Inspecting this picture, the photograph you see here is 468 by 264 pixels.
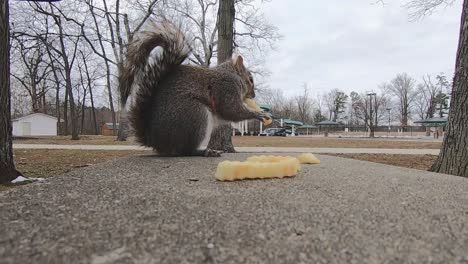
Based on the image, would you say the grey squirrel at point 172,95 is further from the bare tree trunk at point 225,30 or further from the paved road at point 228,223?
the bare tree trunk at point 225,30

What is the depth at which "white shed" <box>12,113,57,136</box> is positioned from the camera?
24781 mm

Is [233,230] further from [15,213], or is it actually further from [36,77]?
[36,77]

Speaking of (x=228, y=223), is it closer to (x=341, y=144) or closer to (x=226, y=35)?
(x=226, y=35)

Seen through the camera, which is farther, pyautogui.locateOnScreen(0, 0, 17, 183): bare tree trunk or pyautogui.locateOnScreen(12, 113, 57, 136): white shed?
pyautogui.locateOnScreen(12, 113, 57, 136): white shed

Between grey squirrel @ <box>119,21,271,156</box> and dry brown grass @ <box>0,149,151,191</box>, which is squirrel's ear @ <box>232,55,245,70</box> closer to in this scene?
grey squirrel @ <box>119,21,271,156</box>

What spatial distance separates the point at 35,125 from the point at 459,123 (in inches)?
1127

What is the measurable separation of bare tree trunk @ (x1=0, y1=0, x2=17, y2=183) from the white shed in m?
26.0

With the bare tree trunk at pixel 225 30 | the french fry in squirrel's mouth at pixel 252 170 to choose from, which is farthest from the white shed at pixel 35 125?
the french fry in squirrel's mouth at pixel 252 170

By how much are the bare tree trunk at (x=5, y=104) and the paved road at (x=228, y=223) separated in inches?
46.5

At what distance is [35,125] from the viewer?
84.2ft

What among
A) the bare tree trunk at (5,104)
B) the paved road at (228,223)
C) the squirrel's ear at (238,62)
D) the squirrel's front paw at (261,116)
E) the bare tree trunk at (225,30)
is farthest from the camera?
the bare tree trunk at (225,30)

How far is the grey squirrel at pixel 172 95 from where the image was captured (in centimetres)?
230

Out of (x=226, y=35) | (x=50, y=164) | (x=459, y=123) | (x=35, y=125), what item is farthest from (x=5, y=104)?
(x=35, y=125)

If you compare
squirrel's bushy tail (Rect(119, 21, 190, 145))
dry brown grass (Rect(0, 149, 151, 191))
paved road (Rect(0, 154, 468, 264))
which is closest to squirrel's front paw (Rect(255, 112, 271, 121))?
squirrel's bushy tail (Rect(119, 21, 190, 145))
